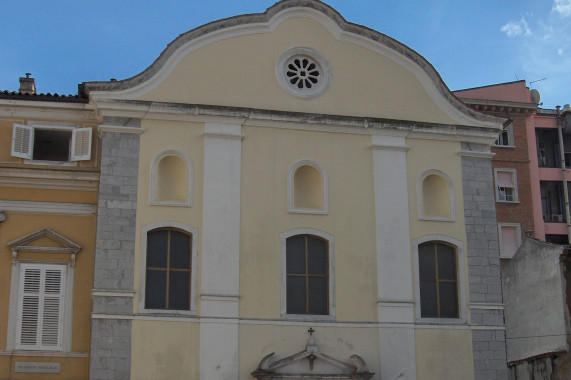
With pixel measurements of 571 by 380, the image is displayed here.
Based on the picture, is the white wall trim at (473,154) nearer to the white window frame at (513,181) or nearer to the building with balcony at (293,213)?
the building with balcony at (293,213)

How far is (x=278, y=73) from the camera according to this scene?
24.9 m

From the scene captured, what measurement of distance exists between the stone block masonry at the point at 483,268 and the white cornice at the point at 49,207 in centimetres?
1042

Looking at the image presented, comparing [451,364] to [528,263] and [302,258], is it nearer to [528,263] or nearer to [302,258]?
[302,258]

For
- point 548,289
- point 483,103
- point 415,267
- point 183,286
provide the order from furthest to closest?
point 483,103
point 548,289
point 415,267
point 183,286

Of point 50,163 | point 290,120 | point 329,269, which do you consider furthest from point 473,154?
point 50,163

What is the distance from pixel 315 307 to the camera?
77.7ft

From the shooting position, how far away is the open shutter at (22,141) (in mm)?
23484

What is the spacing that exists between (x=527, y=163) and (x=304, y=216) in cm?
1981

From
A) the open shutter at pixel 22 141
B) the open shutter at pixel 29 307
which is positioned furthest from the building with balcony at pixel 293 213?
the open shutter at pixel 22 141

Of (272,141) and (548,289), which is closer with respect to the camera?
(272,141)

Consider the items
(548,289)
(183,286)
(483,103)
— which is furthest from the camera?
(483,103)

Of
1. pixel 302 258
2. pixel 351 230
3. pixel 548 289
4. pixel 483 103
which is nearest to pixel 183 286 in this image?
pixel 302 258

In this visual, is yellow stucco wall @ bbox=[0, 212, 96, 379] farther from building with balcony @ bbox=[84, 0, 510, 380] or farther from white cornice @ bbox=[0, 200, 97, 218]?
building with balcony @ bbox=[84, 0, 510, 380]

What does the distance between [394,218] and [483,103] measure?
1702cm
